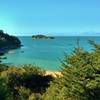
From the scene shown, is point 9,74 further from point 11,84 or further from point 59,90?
point 59,90

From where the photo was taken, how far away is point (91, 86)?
21.4 meters

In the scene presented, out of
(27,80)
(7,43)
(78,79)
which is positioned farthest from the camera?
(7,43)

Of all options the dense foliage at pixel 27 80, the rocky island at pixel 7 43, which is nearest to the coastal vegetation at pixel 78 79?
the dense foliage at pixel 27 80

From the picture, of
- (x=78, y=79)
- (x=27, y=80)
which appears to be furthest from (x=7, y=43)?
(x=78, y=79)

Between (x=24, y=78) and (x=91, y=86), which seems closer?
(x=91, y=86)

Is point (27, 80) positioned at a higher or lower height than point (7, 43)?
higher

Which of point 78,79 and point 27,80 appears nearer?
point 78,79

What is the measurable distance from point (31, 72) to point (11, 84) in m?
3.72

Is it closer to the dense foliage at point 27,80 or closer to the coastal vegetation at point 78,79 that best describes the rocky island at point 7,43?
the dense foliage at point 27,80

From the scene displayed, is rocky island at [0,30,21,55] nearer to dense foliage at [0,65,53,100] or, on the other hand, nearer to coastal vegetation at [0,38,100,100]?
dense foliage at [0,65,53,100]

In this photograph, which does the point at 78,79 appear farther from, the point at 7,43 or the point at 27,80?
the point at 7,43

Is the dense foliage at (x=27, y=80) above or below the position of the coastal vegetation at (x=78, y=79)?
below

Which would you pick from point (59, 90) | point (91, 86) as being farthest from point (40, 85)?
point (91, 86)

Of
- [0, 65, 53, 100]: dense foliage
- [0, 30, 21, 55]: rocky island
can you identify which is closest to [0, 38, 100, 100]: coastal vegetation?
[0, 65, 53, 100]: dense foliage
